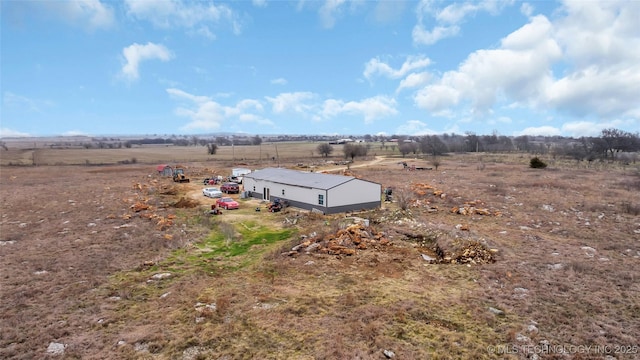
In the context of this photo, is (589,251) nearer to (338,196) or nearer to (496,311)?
(496,311)

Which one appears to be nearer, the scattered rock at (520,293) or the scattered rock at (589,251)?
the scattered rock at (520,293)

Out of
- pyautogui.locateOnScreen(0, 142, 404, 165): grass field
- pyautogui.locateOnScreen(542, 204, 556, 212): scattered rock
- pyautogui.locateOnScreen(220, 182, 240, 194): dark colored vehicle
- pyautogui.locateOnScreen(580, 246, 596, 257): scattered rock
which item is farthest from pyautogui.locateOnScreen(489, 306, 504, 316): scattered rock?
pyautogui.locateOnScreen(0, 142, 404, 165): grass field

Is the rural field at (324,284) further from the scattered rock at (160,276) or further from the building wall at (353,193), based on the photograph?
the building wall at (353,193)

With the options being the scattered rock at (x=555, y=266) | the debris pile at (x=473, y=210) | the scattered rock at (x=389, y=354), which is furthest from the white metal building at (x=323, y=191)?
the scattered rock at (x=389, y=354)

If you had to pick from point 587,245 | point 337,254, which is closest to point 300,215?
point 337,254

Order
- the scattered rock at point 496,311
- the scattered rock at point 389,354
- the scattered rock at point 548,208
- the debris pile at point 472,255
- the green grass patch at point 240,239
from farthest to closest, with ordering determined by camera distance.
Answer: the scattered rock at point 548,208 → the green grass patch at point 240,239 → the debris pile at point 472,255 → the scattered rock at point 496,311 → the scattered rock at point 389,354
